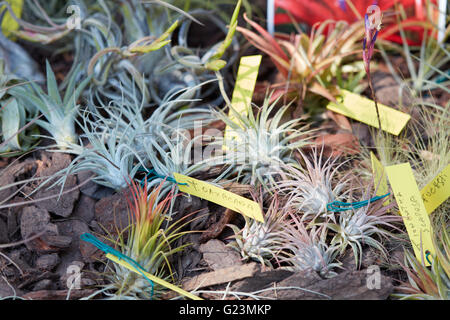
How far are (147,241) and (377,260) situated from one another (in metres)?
0.47

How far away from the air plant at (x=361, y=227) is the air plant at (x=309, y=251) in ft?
0.09

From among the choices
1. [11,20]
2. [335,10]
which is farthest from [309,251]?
[11,20]

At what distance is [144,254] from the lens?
2.80ft

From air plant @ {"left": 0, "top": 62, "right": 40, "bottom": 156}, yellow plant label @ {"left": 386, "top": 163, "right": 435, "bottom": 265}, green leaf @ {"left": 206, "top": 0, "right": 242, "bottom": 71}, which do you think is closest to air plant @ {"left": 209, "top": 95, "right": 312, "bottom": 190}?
green leaf @ {"left": 206, "top": 0, "right": 242, "bottom": 71}

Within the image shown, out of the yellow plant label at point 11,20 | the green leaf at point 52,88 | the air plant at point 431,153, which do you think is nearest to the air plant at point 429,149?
the air plant at point 431,153

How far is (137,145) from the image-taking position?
3.54 ft

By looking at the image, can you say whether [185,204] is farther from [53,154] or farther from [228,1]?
[228,1]

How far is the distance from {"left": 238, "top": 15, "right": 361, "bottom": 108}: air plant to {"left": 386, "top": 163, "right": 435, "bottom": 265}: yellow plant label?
1.30ft

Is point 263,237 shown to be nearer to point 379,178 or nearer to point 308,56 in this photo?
point 379,178

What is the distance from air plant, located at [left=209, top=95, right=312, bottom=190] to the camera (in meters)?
1.04

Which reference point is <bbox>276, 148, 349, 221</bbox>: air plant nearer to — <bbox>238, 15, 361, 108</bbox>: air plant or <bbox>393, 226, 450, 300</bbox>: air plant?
<bbox>393, 226, 450, 300</bbox>: air plant
